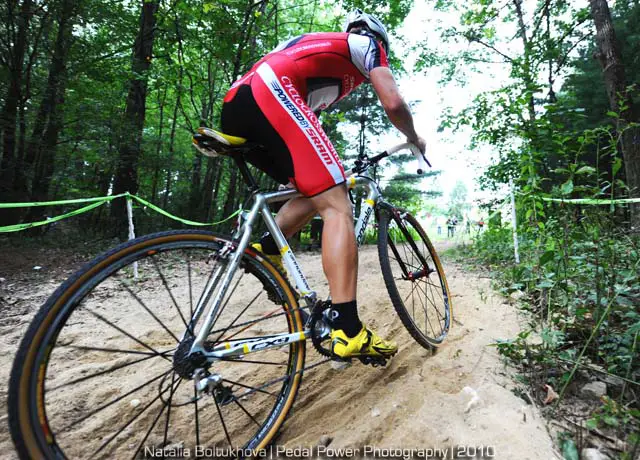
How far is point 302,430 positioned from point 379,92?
1.79 metres

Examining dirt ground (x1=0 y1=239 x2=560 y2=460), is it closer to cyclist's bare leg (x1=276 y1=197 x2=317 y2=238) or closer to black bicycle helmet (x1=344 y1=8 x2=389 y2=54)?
cyclist's bare leg (x1=276 y1=197 x2=317 y2=238)

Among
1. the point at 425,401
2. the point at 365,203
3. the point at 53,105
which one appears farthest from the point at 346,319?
the point at 53,105

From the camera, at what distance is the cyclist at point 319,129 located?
160 centimetres

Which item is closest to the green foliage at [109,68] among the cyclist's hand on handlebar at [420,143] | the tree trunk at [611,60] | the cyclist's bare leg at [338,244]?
the tree trunk at [611,60]

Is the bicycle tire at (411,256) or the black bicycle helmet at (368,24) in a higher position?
the black bicycle helmet at (368,24)

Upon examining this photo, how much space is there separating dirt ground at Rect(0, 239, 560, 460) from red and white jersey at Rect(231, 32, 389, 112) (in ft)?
5.56

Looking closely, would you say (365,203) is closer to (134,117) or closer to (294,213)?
(294,213)

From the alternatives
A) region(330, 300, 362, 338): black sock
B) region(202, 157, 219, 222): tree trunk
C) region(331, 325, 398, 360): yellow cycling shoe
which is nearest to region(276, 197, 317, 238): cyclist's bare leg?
region(330, 300, 362, 338): black sock

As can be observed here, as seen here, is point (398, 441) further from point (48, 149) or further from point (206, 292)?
point (48, 149)

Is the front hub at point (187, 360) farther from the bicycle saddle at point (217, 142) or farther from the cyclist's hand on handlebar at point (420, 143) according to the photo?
the cyclist's hand on handlebar at point (420, 143)

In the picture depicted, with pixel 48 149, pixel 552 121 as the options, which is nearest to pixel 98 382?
pixel 552 121

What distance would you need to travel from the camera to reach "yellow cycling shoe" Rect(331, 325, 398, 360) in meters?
1.58

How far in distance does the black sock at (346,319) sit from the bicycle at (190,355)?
0.09m

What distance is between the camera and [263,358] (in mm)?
2234
